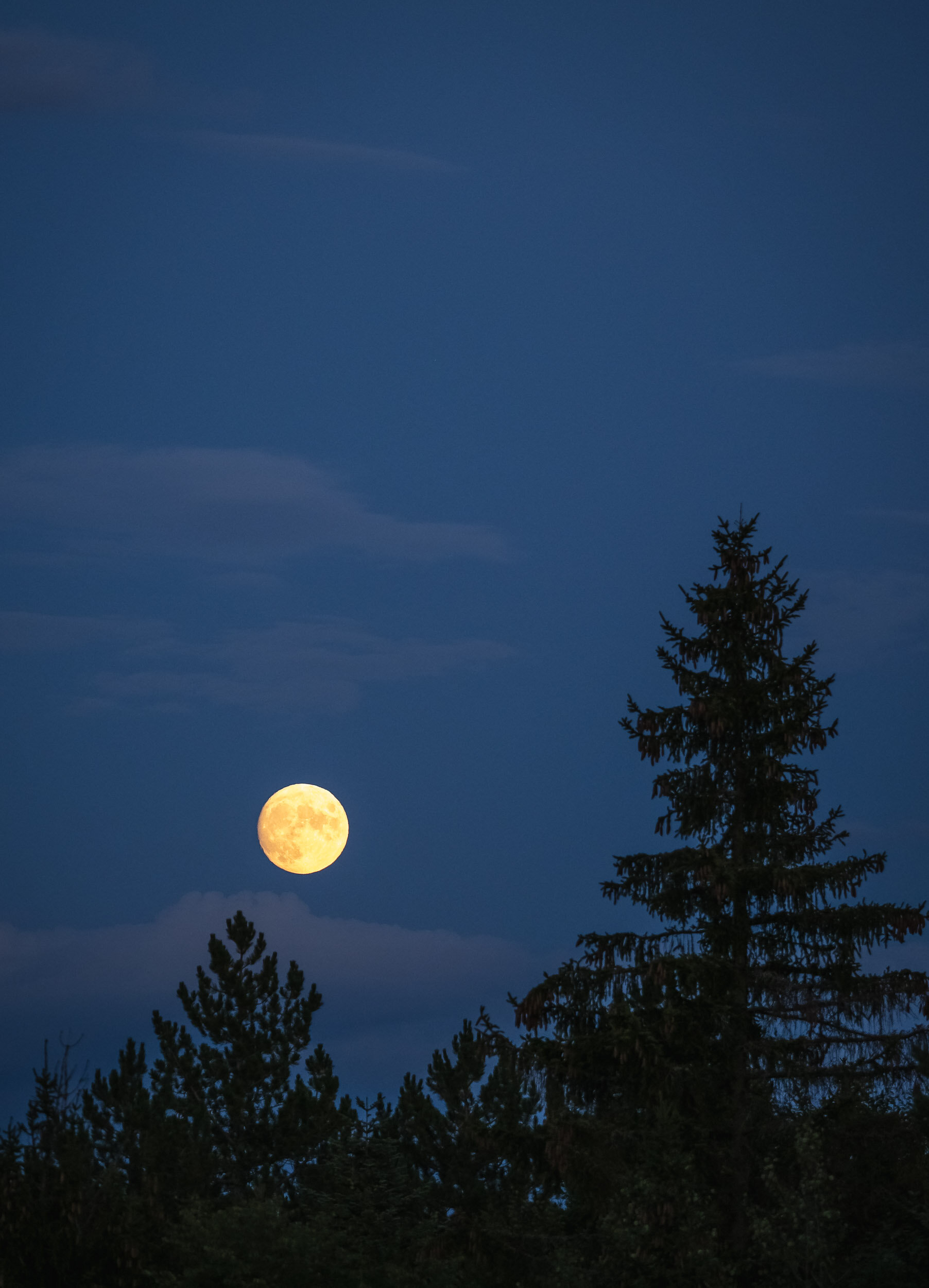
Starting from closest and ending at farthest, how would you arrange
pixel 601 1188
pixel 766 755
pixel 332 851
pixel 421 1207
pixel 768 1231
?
1. pixel 768 1231
2. pixel 601 1188
3. pixel 766 755
4. pixel 421 1207
5. pixel 332 851

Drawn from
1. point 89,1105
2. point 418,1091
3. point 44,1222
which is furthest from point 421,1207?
point 44,1222

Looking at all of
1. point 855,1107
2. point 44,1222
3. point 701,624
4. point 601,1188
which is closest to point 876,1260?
point 855,1107

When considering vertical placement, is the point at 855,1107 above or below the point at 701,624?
below

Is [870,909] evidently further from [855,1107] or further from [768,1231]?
[768,1231]

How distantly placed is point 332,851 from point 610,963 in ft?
80.4

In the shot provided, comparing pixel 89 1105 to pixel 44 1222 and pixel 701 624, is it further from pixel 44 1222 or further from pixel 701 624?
pixel 701 624

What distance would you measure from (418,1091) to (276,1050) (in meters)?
4.30

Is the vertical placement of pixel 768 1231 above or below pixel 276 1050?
below

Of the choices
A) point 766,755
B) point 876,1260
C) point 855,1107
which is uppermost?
point 766,755

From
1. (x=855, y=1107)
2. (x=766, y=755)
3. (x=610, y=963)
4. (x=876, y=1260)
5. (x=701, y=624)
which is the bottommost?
(x=876, y=1260)

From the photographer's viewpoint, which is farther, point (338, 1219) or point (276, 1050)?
point (276, 1050)

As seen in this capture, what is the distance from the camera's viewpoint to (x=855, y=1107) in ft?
73.3

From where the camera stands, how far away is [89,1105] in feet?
134

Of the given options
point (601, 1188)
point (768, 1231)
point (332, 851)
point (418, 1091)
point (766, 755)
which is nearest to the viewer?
point (768, 1231)
